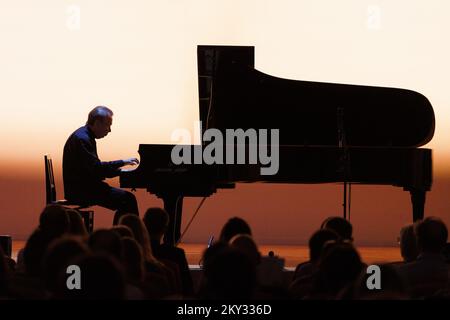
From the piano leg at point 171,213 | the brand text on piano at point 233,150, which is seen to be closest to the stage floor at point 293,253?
the piano leg at point 171,213

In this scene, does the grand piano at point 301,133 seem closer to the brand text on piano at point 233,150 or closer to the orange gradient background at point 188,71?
the brand text on piano at point 233,150

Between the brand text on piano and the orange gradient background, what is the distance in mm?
2233

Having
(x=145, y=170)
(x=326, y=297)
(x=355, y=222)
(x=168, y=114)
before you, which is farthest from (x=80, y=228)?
(x=355, y=222)

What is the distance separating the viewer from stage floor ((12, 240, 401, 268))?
7491 millimetres

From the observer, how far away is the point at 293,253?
8250mm

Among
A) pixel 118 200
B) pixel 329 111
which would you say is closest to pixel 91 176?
pixel 118 200

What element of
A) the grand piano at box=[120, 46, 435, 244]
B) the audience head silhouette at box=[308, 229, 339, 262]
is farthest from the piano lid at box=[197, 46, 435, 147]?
the audience head silhouette at box=[308, 229, 339, 262]

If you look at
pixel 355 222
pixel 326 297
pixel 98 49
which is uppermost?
pixel 98 49

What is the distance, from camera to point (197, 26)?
8812 millimetres

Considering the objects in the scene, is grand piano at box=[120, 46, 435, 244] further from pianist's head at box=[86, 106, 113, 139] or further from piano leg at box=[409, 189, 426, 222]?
pianist's head at box=[86, 106, 113, 139]

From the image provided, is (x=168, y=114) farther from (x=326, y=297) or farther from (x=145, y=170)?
(x=326, y=297)
